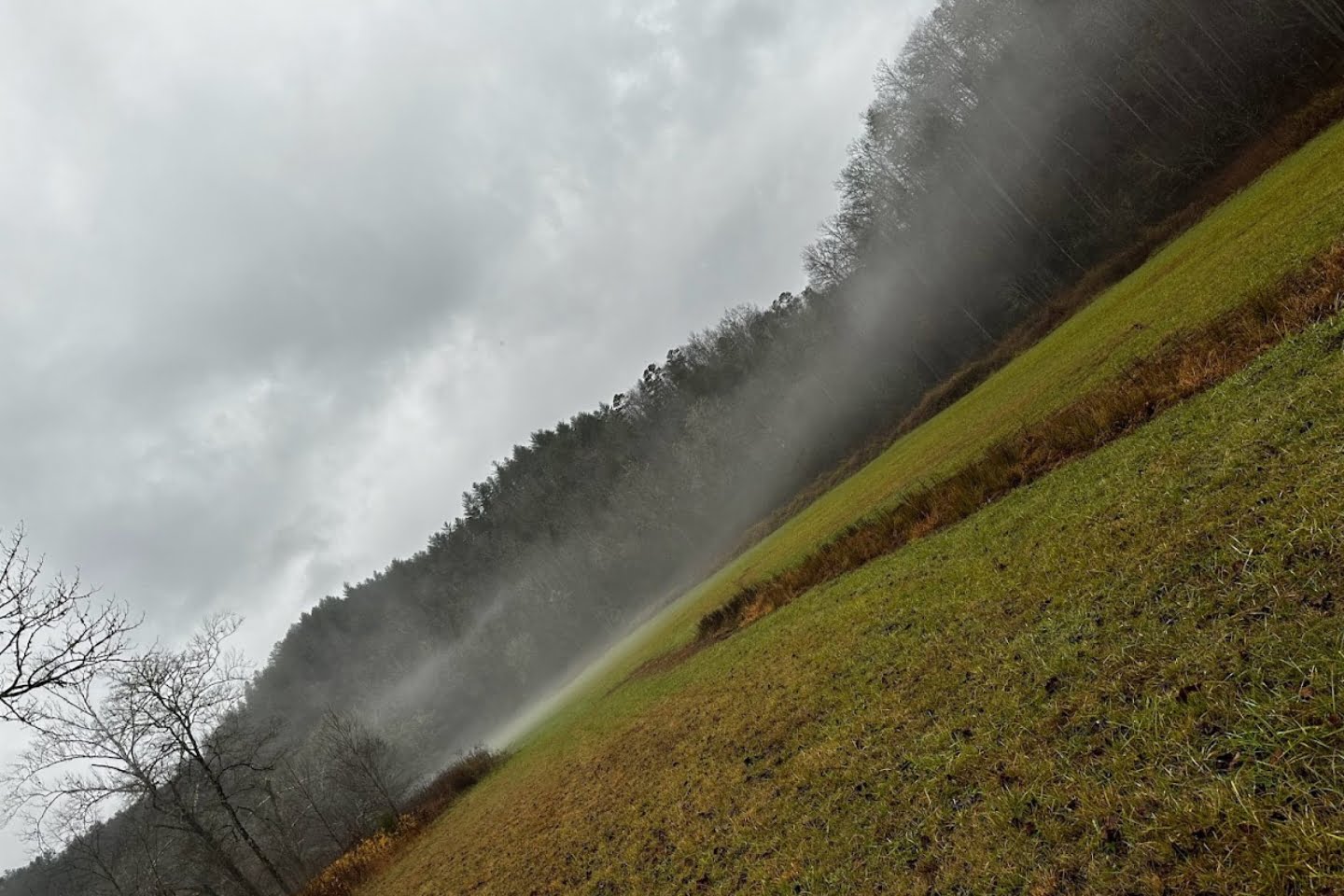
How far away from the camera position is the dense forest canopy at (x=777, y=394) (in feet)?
114

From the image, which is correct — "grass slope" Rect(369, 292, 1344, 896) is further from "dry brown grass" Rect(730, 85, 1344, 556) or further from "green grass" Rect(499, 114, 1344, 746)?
"dry brown grass" Rect(730, 85, 1344, 556)

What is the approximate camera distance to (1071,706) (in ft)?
18.0

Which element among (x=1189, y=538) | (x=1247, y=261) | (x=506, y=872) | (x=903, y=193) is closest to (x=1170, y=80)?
(x=903, y=193)

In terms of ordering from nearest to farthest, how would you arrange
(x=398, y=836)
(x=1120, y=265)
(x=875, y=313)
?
(x=398, y=836), (x=1120, y=265), (x=875, y=313)

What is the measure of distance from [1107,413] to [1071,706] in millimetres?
8757

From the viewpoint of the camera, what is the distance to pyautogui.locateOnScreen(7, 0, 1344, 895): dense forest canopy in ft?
114

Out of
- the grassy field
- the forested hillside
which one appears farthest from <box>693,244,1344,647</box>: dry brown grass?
the forested hillside

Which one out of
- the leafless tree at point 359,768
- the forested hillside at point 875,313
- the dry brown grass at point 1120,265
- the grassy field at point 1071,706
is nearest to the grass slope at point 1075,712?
the grassy field at point 1071,706

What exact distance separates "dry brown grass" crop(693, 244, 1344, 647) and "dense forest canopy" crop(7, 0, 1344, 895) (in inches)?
814

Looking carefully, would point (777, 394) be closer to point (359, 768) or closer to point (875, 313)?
point (875, 313)

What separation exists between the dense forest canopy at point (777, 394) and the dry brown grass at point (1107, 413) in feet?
67.8

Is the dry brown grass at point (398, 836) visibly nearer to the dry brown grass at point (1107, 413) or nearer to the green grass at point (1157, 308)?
the green grass at point (1157, 308)

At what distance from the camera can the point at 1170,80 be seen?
4931 centimetres

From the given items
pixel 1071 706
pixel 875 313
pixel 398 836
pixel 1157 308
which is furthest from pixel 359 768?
pixel 875 313
